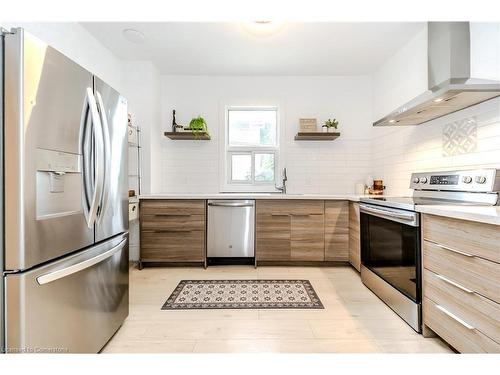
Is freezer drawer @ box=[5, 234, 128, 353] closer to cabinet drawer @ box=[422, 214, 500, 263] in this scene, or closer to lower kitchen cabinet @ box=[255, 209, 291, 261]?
lower kitchen cabinet @ box=[255, 209, 291, 261]

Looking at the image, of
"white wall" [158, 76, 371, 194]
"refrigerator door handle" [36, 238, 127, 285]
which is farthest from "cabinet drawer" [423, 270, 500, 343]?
"white wall" [158, 76, 371, 194]

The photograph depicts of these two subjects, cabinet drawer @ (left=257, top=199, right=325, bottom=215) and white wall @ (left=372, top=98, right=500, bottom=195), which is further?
cabinet drawer @ (left=257, top=199, right=325, bottom=215)

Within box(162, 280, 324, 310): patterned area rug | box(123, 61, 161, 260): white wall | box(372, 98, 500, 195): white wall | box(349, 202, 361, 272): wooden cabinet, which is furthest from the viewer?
box(123, 61, 161, 260): white wall

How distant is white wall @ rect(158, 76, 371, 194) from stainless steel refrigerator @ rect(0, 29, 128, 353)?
226 centimetres

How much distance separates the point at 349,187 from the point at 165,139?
102 inches

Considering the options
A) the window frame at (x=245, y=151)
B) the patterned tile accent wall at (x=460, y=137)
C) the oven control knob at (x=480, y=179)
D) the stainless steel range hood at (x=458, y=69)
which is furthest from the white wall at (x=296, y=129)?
the oven control knob at (x=480, y=179)

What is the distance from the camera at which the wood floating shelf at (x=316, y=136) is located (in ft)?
12.5

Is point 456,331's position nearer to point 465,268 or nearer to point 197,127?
point 465,268

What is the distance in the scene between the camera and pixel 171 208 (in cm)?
333

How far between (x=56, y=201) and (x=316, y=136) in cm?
318

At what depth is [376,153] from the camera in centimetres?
388

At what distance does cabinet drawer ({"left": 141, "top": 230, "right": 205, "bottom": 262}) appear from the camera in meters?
3.31

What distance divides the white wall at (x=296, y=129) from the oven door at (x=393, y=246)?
4.21 ft

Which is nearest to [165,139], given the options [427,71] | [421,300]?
[427,71]
